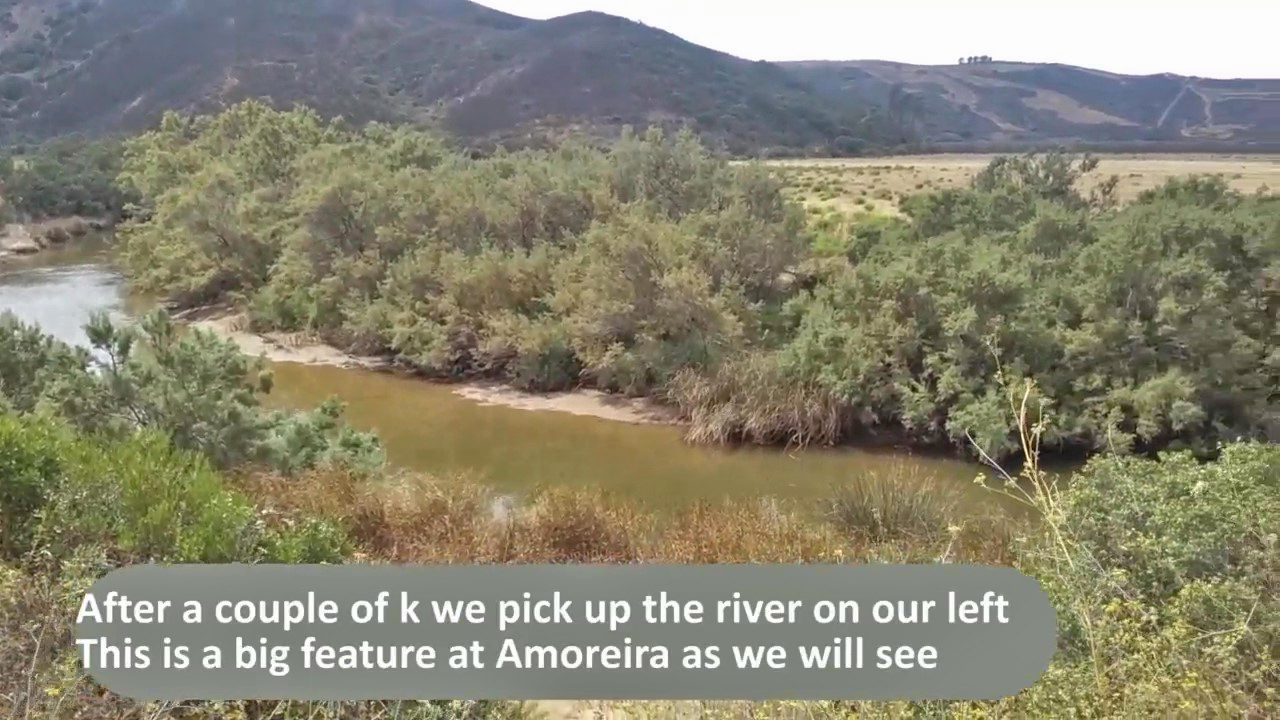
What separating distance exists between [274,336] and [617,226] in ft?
27.9

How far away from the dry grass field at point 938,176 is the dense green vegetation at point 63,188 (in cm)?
2562

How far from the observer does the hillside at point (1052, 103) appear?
51188mm

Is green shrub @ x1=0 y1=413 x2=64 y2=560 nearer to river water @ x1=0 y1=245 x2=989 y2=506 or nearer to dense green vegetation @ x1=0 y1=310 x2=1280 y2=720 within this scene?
dense green vegetation @ x1=0 y1=310 x2=1280 y2=720

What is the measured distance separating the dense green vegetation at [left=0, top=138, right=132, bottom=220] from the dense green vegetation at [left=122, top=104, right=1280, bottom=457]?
16.7 meters

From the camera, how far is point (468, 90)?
73500 mm

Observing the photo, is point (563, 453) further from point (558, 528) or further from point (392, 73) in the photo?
point (392, 73)

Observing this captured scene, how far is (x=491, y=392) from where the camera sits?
17406 mm

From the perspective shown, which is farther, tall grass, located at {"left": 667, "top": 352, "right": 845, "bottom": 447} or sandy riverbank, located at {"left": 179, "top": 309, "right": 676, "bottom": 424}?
sandy riverbank, located at {"left": 179, "top": 309, "right": 676, "bottom": 424}

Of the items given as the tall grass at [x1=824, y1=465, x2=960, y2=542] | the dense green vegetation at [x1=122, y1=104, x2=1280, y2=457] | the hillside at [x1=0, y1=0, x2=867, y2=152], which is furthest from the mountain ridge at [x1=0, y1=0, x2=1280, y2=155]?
the tall grass at [x1=824, y1=465, x2=960, y2=542]

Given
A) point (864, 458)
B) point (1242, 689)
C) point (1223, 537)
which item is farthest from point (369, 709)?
point (864, 458)

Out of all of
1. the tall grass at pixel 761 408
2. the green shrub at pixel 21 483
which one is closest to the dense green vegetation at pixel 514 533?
the green shrub at pixel 21 483

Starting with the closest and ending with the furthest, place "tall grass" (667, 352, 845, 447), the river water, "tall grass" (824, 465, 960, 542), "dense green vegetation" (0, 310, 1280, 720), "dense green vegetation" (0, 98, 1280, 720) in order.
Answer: "dense green vegetation" (0, 310, 1280, 720) → "dense green vegetation" (0, 98, 1280, 720) → "tall grass" (824, 465, 960, 542) → the river water → "tall grass" (667, 352, 845, 447)

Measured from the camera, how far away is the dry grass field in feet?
98.9

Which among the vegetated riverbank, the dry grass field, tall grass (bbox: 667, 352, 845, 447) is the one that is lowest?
the vegetated riverbank
